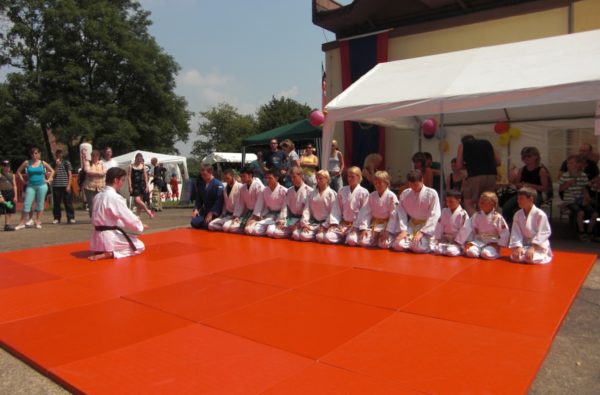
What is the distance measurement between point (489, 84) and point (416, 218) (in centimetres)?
201

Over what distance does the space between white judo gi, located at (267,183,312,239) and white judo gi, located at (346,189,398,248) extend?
988mm

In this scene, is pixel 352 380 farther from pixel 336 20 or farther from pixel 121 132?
pixel 121 132

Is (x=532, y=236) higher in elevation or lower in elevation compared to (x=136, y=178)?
lower

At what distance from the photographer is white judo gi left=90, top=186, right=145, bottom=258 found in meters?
4.94

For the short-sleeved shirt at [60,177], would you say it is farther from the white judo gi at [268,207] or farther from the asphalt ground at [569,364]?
the asphalt ground at [569,364]

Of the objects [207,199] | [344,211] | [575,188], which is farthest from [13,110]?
[575,188]

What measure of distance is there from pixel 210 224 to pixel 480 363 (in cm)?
562

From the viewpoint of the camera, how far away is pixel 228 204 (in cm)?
745

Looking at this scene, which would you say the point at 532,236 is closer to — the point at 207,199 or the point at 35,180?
the point at 207,199

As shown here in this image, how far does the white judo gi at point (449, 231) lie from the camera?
16.5 feet

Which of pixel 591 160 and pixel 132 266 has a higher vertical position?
pixel 591 160

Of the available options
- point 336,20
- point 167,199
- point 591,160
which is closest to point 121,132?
point 167,199

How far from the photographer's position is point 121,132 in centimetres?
2362

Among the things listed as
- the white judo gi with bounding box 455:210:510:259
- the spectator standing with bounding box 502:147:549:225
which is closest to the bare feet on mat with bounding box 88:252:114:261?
the white judo gi with bounding box 455:210:510:259
